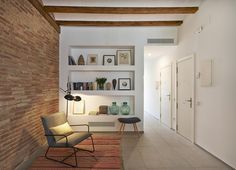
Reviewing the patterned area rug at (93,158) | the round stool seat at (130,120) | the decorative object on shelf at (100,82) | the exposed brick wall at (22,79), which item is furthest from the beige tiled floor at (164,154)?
the exposed brick wall at (22,79)

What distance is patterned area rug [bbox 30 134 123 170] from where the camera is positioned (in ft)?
11.2

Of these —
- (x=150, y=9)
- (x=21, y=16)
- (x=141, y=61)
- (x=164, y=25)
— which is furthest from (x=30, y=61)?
(x=164, y=25)

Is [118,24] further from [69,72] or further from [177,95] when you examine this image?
[177,95]

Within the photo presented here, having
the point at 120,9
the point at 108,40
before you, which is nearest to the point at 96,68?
the point at 108,40

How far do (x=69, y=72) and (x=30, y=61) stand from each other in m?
2.17

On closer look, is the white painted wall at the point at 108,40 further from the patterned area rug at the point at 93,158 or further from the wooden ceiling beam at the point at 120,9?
the patterned area rug at the point at 93,158

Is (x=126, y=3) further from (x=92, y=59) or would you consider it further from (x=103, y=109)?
(x=103, y=109)

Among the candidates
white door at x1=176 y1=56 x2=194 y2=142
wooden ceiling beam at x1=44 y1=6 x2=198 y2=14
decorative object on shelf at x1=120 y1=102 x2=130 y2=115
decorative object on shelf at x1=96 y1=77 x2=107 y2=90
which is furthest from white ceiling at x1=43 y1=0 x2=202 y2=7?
decorative object on shelf at x1=120 y1=102 x2=130 y2=115

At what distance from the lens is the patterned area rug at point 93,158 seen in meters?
3.41

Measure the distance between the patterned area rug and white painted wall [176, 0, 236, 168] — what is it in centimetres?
173

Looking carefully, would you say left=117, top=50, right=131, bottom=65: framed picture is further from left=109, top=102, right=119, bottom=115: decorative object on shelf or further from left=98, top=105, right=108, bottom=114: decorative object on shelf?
left=98, top=105, right=108, bottom=114: decorative object on shelf

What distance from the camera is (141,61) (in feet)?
19.5

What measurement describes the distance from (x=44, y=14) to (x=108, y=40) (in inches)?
75.6

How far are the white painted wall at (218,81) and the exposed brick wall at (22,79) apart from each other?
3.26 meters
